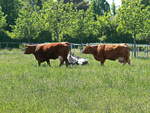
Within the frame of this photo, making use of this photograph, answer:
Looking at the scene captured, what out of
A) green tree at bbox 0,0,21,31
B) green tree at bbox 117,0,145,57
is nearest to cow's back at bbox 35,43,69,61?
green tree at bbox 117,0,145,57

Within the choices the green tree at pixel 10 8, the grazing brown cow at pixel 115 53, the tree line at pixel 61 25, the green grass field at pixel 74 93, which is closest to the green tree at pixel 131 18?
the tree line at pixel 61 25

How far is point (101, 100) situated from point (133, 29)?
24.7 m

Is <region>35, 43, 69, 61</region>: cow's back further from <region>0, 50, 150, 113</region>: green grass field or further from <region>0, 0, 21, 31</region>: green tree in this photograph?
<region>0, 0, 21, 31</region>: green tree

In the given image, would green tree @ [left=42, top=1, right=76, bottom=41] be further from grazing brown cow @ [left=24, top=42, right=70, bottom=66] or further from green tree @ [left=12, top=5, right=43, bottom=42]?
grazing brown cow @ [left=24, top=42, right=70, bottom=66]

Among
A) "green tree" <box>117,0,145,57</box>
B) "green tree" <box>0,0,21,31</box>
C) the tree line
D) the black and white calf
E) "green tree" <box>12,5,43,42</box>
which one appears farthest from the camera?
"green tree" <box>0,0,21,31</box>

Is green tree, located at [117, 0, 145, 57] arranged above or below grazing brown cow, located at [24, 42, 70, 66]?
above

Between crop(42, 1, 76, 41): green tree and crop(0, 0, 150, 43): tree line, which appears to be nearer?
crop(42, 1, 76, 41): green tree

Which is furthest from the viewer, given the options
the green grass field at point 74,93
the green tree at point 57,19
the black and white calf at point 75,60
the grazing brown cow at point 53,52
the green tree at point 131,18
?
the green tree at point 57,19

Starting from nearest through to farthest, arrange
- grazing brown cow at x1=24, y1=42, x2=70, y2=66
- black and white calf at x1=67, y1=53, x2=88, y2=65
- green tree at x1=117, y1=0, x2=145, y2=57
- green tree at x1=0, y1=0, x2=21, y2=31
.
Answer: grazing brown cow at x1=24, y1=42, x2=70, y2=66, black and white calf at x1=67, y1=53, x2=88, y2=65, green tree at x1=117, y1=0, x2=145, y2=57, green tree at x1=0, y1=0, x2=21, y2=31

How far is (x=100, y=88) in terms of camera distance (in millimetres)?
10688

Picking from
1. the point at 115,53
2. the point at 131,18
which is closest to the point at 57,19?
the point at 131,18

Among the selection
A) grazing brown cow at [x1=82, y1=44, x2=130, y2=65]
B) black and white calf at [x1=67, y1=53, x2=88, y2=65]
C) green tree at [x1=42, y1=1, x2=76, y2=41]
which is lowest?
black and white calf at [x1=67, y1=53, x2=88, y2=65]

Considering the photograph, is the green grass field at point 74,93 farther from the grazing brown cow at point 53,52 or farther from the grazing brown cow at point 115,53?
the grazing brown cow at point 115,53

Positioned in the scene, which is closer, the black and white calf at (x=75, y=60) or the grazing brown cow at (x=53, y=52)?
the grazing brown cow at (x=53, y=52)
